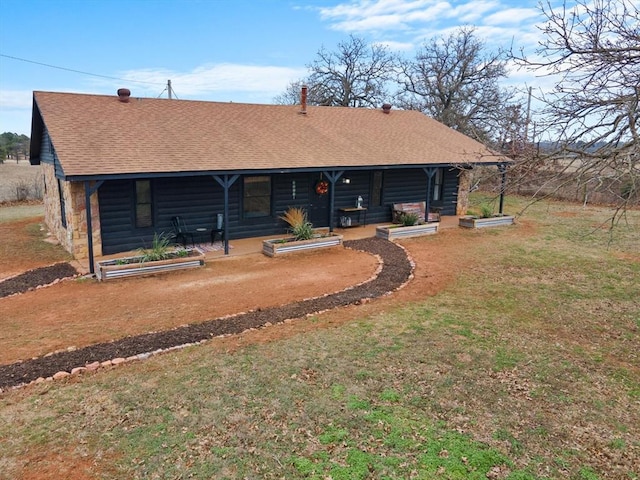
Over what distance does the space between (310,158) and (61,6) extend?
1817 cm

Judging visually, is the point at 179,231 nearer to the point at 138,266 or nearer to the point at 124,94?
the point at 138,266

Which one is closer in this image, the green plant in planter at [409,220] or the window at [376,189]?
the green plant in planter at [409,220]

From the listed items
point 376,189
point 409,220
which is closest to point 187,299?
point 409,220

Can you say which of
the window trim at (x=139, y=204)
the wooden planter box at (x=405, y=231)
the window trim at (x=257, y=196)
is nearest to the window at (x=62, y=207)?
the window trim at (x=139, y=204)

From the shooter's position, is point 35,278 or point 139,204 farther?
point 139,204

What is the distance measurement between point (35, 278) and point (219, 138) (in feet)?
19.7

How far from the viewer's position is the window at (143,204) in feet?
39.2

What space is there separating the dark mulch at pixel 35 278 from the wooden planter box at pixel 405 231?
8505 mm

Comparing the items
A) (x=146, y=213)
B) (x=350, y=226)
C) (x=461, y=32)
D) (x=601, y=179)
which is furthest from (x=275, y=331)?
(x=461, y=32)

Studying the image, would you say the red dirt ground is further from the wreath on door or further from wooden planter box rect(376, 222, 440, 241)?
the wreath on door

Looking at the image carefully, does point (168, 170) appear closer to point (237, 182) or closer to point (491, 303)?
point (237, 182)

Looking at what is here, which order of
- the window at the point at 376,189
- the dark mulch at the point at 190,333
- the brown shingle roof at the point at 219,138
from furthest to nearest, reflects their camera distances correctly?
1. the window at the point at 376,189
2. the brown shingle roof at the point at 219,138
3. the dark mulch at the point at 190,333

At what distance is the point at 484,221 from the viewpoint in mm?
16312

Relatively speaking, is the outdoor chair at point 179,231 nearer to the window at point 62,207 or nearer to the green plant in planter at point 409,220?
the window at point 62,207
